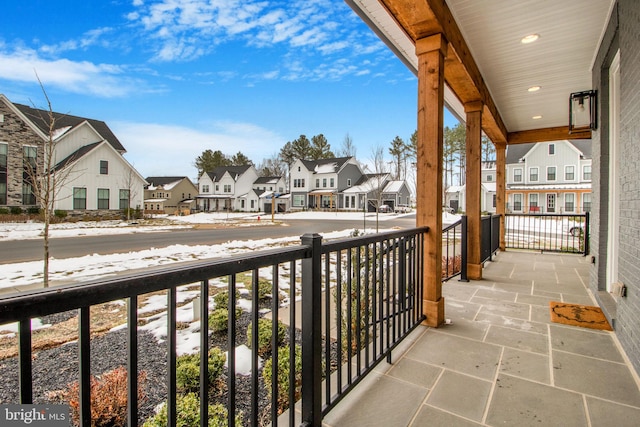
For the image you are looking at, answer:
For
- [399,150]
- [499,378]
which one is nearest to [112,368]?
[499,378]

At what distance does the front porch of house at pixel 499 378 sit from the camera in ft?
5.10

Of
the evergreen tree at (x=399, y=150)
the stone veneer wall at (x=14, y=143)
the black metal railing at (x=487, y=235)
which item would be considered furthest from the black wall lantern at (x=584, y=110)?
the evergreen tree at (x=399, y=150)

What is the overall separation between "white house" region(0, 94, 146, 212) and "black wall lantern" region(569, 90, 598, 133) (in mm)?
15571

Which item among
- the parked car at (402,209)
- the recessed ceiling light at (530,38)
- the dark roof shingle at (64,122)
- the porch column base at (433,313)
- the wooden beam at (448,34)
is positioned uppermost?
the dark roof shingle at (64,122)

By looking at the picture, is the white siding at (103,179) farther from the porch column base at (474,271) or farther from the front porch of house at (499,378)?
the front porch of house at (499,378)

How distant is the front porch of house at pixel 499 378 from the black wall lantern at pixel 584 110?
2213mm

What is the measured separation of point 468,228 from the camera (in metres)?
4.27

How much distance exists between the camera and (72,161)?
49.4 ft

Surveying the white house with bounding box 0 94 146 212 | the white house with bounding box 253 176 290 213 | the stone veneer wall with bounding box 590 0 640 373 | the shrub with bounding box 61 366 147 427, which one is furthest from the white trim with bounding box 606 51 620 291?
the white house with bounding box 253 176 290 213

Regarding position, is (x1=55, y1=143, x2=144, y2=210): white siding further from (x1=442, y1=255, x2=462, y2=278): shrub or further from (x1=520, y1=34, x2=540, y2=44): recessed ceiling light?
(x1=520, y1=34, x2=540, y2=44): recessed ceiling light

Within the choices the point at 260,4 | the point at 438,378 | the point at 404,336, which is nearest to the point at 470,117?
the point at 404,336

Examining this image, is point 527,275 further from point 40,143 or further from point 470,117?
point 40,143

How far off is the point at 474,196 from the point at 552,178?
21196mm

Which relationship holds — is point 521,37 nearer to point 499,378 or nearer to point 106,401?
point 499,378
